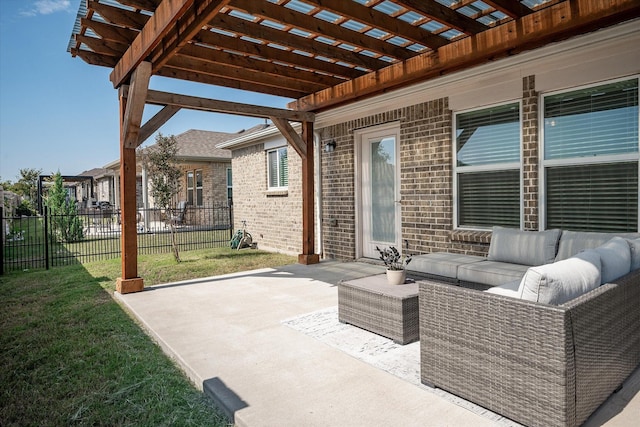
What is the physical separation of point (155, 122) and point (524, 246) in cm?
503

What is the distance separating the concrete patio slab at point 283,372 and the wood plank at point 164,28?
9.32 feet

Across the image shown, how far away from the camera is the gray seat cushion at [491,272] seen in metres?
3.64

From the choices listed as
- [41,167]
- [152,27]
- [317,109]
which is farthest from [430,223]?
[41,167]

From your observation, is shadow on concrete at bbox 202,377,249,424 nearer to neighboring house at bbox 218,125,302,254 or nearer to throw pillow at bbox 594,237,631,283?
throw pillow at bbox 594,237,631,283

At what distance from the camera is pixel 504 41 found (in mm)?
4234

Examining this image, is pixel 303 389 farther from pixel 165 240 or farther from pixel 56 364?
pixel 165 240

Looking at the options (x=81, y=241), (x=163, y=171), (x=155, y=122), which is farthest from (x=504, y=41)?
(x=81, y=241)

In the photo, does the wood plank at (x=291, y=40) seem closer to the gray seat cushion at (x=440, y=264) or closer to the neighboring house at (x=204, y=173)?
the gray seat cushion at (x=440, y=264)

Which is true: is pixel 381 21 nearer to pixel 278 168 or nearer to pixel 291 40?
pixel 291 40

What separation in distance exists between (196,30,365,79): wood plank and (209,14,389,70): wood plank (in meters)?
0.39

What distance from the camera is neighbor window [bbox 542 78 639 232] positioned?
402 centimetres

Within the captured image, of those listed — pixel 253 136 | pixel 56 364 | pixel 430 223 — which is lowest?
pixel 56 364

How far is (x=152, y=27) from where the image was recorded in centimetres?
395

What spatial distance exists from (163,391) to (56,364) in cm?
118
